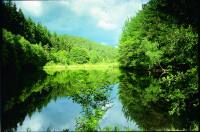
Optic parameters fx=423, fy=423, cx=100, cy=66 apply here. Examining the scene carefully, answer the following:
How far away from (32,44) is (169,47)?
11465mm

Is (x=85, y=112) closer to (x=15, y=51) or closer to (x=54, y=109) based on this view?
(x=54, y=109)

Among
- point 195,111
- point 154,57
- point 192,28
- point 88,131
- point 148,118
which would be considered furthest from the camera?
point 154,57

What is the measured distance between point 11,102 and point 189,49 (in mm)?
12353

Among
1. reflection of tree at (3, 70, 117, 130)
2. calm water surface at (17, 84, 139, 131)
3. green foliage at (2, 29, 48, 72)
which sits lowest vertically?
calm water surface at (17, 84, 139, 131)

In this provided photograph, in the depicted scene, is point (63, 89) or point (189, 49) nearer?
point (189, 49)

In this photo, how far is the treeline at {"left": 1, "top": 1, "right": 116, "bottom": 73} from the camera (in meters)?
22.5

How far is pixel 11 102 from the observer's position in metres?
24.0

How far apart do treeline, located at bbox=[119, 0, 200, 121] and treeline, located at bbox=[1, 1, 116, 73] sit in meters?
4.63

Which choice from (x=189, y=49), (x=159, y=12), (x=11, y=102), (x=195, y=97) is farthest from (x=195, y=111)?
(x=159, y=12)

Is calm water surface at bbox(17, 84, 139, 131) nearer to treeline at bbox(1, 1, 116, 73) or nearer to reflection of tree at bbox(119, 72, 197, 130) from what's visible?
reflection of tree at bbox(119, 72, 197, 130)

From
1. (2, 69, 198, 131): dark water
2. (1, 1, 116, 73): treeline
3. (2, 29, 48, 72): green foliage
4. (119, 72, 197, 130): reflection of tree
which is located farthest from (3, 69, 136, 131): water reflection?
(1, 1, 116, 73): treeline

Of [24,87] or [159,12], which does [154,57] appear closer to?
[159,12]

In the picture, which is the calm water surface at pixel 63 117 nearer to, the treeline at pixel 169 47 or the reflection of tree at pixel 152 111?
the reflection of tree at pixel 152 111

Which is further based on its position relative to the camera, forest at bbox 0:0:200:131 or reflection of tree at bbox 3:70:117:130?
reflection of tree at bbox 3:70:117:130
